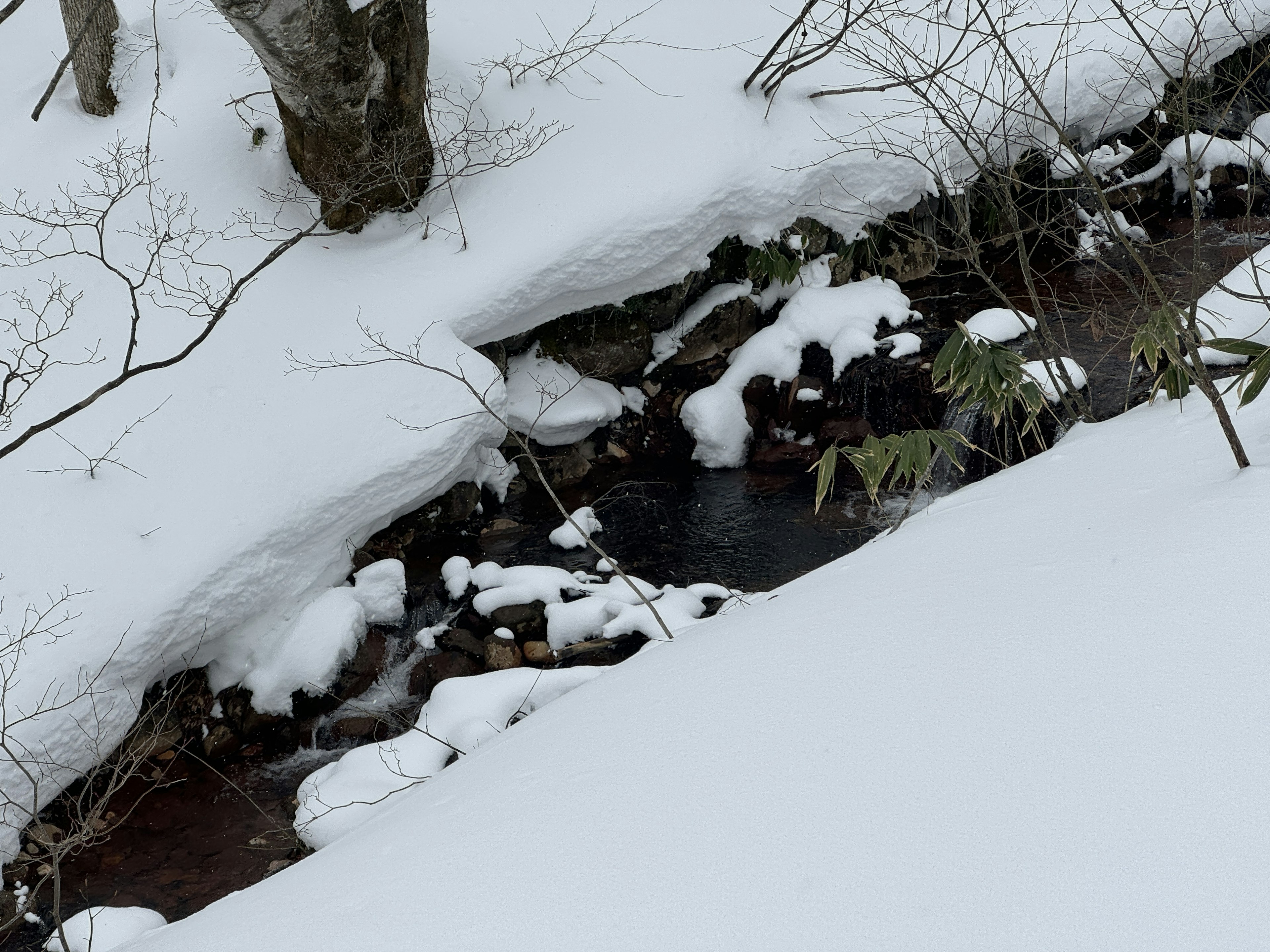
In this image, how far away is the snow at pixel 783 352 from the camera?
6.29m

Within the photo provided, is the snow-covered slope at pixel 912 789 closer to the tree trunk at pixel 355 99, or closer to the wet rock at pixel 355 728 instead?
the wet rock at pixel 355 728

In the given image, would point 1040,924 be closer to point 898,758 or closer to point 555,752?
point 898,758

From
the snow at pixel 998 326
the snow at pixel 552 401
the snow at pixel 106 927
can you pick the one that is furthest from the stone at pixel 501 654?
the snow at pixel 998 326

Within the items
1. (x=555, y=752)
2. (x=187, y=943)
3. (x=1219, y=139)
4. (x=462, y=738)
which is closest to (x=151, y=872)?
(x=462, y=738)

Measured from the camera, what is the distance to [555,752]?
2.20 metres

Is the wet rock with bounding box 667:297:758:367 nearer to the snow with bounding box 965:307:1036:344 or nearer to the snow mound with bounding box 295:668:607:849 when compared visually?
the snow with bounding box 965:307:1036:344

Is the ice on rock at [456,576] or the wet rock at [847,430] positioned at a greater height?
the ice on rock at [456,576]

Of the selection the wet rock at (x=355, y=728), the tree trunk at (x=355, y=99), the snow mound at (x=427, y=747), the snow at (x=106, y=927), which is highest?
Result: the tree trunk at (x=355, y=99)

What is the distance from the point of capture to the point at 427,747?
13.1ft

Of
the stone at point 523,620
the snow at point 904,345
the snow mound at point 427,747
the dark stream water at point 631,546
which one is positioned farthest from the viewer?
the snow at point 904,345

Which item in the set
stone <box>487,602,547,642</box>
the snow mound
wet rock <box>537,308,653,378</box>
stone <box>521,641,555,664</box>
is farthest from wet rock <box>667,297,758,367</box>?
Result: the snow mound

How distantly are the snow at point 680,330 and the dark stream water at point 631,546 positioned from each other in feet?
2.47

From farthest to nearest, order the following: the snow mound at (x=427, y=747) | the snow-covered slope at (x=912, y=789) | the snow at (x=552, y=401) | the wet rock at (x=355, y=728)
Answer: the snow at (x=552, y=401) < the wet rock at (x=355, y=728) < the snow mound at (x=427, y=747) < the snow-covered slope at (x=912, y=789)

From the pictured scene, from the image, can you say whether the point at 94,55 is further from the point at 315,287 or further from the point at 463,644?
the point at 463,644
